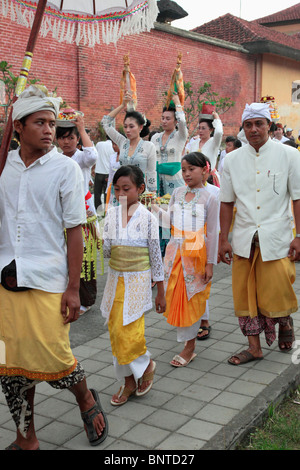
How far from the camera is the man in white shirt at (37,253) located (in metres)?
2.81

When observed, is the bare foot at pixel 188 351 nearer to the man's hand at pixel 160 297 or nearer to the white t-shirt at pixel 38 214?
the man's hand at pixel 160 297

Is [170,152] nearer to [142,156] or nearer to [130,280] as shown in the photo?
[142,156]

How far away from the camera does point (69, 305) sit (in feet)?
9.41

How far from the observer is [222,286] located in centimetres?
668

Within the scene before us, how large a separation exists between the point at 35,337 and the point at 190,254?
183cm

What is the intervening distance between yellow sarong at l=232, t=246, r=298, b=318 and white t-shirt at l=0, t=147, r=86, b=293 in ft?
6.41

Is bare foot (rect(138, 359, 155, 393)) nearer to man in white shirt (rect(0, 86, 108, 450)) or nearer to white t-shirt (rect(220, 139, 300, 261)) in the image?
man in white shirt (rect(0, 86, 108, 450))

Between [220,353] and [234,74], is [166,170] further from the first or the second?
[234,74]

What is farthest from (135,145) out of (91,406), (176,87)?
(91,406)

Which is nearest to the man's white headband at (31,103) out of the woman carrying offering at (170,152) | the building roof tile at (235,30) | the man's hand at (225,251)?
the man's hand at (225,251)

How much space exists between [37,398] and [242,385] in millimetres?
1461
